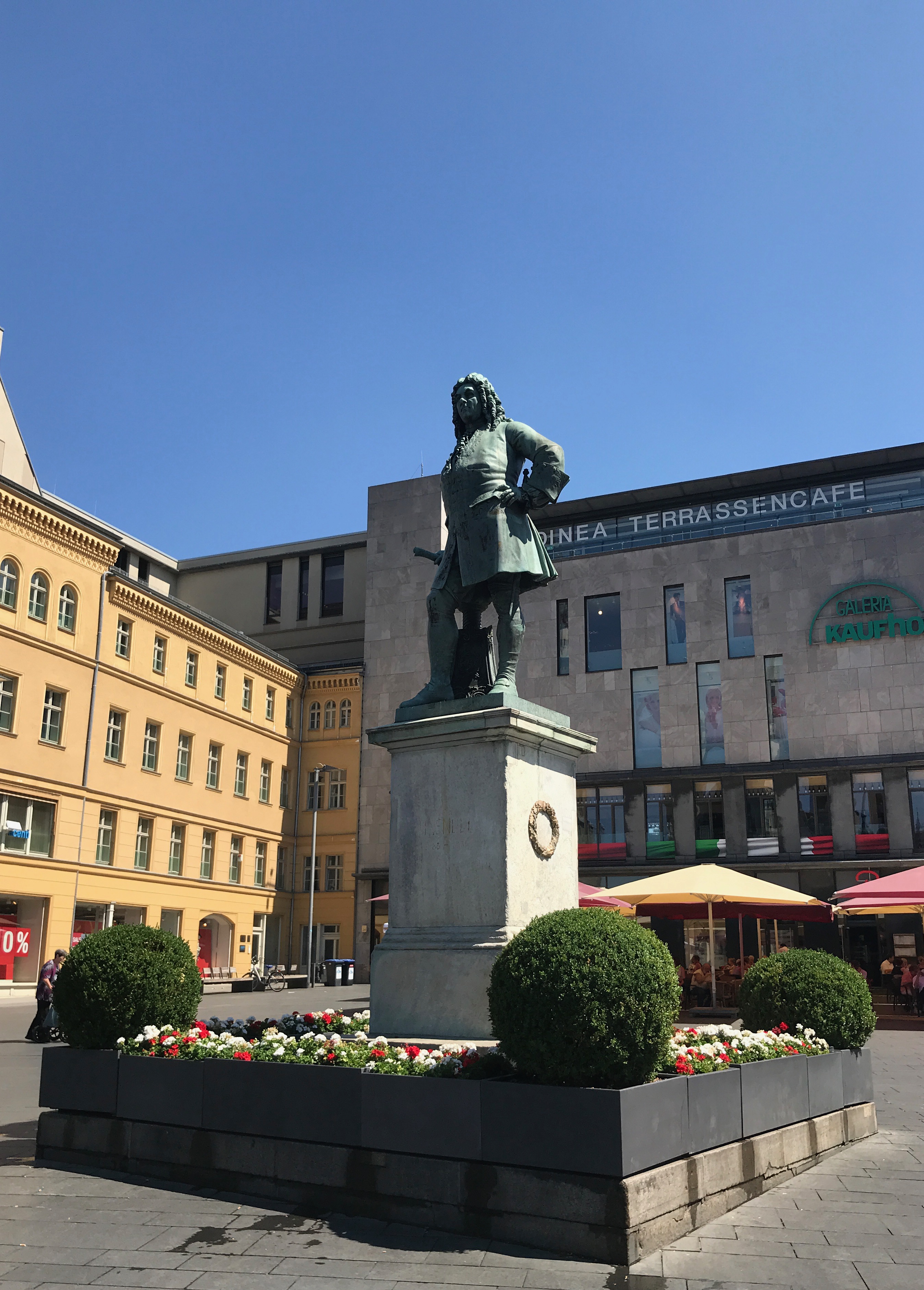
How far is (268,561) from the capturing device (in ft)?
228

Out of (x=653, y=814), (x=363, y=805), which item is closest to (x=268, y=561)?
(x=363, y=805)

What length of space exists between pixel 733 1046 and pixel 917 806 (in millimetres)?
38259

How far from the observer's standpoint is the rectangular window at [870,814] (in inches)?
1706

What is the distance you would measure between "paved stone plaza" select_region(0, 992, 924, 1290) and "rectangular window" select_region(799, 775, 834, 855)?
Answer: 124 feet

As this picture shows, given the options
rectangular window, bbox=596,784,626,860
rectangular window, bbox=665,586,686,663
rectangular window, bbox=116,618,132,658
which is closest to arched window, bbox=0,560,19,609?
rectangular window, bbox=116,618,132,658

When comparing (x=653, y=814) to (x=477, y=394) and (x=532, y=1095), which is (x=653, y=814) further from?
(x=532, y=1095)

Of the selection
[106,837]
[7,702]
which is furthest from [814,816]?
[7,702]

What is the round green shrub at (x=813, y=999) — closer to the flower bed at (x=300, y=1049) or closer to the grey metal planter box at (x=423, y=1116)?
the flower bed at (x=300, y=1049)

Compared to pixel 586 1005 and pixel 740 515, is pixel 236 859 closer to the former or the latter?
pixel 740 515

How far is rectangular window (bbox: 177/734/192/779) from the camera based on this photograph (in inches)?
1909

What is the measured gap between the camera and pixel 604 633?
51.0 m

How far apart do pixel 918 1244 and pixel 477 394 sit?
317 inches

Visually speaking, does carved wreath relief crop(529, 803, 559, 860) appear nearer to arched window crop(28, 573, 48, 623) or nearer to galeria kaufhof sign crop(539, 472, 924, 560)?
arched window crop(28, 573, 48, 623)

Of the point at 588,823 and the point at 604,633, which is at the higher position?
the point at 604,633
